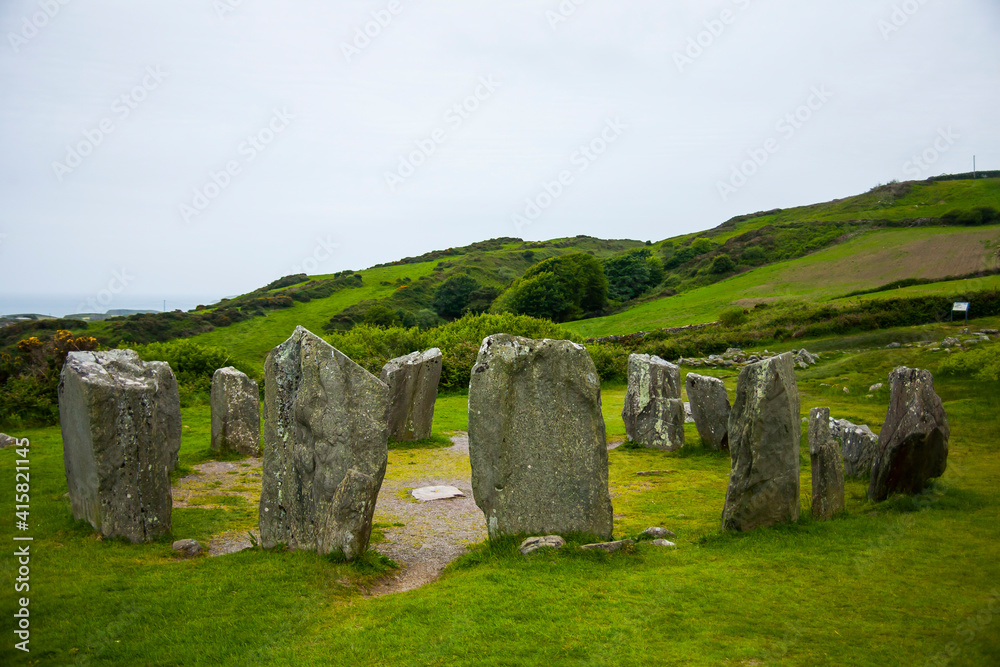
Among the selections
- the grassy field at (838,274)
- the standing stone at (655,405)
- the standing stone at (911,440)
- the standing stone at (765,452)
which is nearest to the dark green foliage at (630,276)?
the grassy field at (838,274)

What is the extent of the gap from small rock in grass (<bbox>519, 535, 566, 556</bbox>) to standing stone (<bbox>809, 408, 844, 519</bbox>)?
160 inches

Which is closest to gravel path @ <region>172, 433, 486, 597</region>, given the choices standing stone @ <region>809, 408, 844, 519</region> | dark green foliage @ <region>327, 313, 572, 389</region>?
standing stone @ <region>809, 408, 844, 519</region>

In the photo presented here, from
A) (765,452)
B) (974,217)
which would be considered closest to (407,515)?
(765,452)

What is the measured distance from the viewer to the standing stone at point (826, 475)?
30.2 ft

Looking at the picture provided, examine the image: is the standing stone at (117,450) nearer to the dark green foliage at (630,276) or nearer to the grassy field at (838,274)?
the grassy field at (838,274)

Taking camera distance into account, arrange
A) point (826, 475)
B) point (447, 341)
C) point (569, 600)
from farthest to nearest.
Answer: point (447, 341) → point (826, 475) → point (569, 600)

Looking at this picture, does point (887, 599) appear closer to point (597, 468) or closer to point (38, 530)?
point (597, 468)

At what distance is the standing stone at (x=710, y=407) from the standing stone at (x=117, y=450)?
39.9ft

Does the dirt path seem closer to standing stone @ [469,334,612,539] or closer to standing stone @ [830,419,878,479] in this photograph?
standing stone @ [469,334,612,539]

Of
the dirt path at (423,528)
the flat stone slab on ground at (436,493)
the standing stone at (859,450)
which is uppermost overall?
the standing stone at (859,450)

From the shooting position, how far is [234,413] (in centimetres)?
1573

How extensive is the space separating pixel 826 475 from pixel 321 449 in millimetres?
7379

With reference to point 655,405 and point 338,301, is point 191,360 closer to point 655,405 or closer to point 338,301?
point 655,405

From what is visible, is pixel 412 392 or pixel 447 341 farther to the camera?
pixel 447 341
